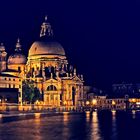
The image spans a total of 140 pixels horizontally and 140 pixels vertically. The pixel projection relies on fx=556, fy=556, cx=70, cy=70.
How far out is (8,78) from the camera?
165375mm

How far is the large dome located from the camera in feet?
580

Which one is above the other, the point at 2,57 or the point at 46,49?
the point at 46,49

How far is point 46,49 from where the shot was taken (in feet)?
580

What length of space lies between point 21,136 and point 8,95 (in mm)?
84371

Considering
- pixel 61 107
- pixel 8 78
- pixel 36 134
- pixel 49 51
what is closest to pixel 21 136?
pixel 36 134

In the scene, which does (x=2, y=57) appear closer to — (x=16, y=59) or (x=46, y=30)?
(x=16, y=59)

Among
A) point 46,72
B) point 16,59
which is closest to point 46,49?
point 46,72

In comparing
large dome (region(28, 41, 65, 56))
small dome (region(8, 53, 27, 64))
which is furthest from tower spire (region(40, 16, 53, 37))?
small dome (region(8, 53, 27, 64))

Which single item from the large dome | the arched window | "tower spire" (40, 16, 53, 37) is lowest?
→ the arched window

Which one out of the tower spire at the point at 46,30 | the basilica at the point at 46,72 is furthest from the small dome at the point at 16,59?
the tower spire at the point at 46,30

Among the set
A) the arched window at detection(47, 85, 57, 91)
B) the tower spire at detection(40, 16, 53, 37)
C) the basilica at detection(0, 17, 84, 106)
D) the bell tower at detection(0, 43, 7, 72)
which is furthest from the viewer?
the tower spire at detection(40, 16, 53, 37)

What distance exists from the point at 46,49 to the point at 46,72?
9685mm

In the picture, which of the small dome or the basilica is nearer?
the basilica

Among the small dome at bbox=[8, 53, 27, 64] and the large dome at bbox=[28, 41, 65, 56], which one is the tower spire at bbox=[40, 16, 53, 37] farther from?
the small dome at bbox=[8, 53, 27, 64]
